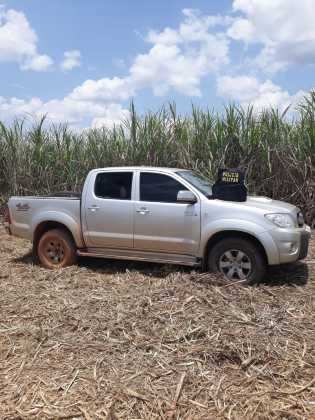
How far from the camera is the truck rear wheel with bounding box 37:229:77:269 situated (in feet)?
24.1

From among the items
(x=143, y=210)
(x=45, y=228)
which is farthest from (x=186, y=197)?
(x=45, y=228)

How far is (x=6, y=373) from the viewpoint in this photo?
12.7 ft

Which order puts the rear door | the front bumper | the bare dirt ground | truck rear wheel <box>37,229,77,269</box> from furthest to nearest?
truck rear wheel <box>37,229,77,269</box>
the rear door
the front bumper
the bare dirt ground

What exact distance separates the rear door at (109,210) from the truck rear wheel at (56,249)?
0.36m

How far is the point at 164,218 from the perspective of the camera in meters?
6.54

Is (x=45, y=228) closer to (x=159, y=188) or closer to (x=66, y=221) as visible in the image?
(x=66, y=221)

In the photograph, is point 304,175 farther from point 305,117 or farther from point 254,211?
point 254,211

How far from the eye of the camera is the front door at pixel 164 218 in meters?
6.38

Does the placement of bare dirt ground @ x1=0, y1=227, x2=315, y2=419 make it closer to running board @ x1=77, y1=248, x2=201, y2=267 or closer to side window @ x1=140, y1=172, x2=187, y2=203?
running board @ x1=77, y1=248, x2=201, y2=267

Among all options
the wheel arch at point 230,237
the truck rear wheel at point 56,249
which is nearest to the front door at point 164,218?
the wheel arch at point 230,237

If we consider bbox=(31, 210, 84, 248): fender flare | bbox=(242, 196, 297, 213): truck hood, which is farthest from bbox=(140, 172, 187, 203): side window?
bbox=(31, 210, 84, 248): fender flare

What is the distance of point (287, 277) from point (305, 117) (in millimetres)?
5065

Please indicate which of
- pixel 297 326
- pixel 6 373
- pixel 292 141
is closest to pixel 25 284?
pixel 6 373

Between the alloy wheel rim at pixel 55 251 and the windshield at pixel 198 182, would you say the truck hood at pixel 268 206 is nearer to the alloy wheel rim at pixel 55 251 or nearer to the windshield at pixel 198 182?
the windshield at pixel 198 182
